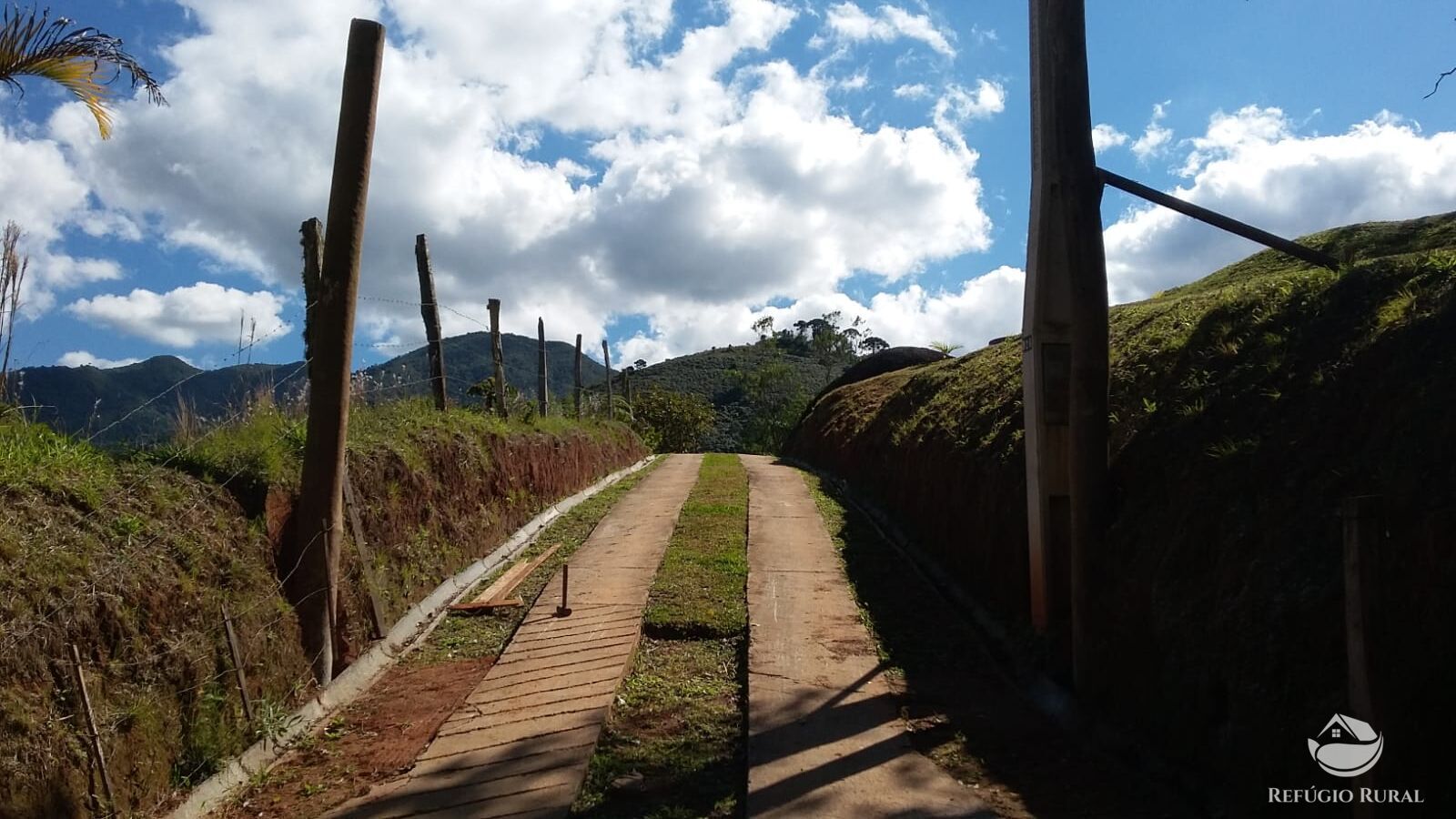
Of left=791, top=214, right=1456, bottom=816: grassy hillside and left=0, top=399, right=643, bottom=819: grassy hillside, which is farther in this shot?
left=0, top=399, right=643, bottom=819: grassy hillside

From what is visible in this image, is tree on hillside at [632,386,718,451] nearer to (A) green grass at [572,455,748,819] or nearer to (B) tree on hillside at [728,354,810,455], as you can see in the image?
(B) tree on hillside at [728,354,810,455]

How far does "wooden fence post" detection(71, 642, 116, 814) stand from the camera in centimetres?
383

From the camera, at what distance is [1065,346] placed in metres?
7.07

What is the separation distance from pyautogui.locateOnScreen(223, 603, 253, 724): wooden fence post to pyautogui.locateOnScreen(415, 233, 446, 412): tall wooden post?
5355 mm

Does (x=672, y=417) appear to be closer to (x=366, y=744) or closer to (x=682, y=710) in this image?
(x=682, y=710)

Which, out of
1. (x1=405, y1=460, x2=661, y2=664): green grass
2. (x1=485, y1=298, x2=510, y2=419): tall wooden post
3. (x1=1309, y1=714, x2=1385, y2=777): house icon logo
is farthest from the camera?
(x1=485, y1=298, x2=510, y2=419): tall wooden post

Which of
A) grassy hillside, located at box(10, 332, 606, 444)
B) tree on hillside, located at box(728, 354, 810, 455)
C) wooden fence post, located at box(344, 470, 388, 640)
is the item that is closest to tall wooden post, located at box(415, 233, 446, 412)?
grassy hillside, located at box(10, 332, 606, 444)

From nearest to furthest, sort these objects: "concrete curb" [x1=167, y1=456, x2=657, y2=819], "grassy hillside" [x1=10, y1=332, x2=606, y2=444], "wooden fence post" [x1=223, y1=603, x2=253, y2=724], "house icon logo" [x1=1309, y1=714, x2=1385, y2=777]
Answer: "house icon logo" [x1=1309, y1=714, x2=1385, y2=777]
"concrete curb" [x1=167, y1=456, x2=657, y2=819]
"wooden fence post" [x1=223, y1=603, x2=253, y2=724]
"grassy hillside" [x1=10, y1=332, x2=606, y2=444]

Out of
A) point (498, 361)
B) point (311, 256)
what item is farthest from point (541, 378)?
point (311, 256)

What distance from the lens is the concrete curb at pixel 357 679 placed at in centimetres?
459

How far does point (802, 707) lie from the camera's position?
5867 millimetres

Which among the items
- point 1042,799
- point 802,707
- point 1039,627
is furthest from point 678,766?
point 1039,627

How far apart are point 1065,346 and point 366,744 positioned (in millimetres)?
5109

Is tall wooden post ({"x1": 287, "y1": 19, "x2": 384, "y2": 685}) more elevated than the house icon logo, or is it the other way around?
tall wooden post ({"x1": 287, "y1": 19, "x2": 384, "y2": 685})
